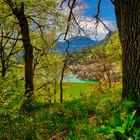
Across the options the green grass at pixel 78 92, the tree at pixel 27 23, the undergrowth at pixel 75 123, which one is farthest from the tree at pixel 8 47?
the undergrowth at pixel 75 123

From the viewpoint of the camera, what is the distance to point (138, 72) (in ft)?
31.2

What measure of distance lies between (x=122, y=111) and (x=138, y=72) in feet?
4.01

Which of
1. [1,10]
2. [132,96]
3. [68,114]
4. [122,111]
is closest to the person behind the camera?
[122,111]

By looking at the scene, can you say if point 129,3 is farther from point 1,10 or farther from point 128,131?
point 1,10

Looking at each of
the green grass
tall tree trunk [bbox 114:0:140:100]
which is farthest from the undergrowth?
the green grass

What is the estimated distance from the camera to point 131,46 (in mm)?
9727

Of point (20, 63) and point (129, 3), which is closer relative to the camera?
point (129, 3)

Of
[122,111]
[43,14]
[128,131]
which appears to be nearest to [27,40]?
[43,14]

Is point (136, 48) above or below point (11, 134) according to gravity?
above

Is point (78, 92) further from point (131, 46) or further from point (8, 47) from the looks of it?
point (8, 47)

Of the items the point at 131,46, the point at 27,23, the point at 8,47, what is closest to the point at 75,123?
the point at 131,46

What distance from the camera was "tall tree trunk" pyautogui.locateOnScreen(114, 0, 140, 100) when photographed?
31.2 ft

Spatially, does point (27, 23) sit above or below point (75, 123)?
above

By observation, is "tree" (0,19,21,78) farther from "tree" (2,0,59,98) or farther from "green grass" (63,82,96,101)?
"tree" (2,0,59,98)
